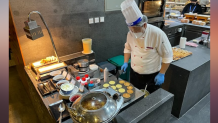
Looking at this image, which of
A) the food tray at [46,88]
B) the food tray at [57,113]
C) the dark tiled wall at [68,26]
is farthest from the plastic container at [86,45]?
the food tray at [57,113]

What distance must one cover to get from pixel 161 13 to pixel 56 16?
9.26 ft

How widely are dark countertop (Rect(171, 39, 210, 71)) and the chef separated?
1.56 ft

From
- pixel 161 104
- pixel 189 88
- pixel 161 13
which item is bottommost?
pixel 189 88

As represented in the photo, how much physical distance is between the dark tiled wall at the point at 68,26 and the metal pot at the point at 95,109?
1.70 metres

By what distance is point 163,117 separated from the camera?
152 centimetres

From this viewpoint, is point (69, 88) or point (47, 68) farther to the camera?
point (47, 68)

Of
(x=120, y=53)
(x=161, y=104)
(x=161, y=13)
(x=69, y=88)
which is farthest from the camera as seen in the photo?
(x=161, y=13)

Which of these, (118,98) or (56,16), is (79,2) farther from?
(118,98)

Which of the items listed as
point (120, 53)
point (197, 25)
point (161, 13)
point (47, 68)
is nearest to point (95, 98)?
point (47, 68)

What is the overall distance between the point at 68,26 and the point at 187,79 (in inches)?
81.5

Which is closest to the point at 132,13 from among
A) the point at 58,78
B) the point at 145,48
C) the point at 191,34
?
the point at 145,48

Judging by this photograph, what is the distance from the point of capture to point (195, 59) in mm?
2451

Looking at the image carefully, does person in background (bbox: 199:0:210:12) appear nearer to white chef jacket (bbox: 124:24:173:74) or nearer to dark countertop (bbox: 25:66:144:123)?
white chef jacket (bbox: 124:24:173:74)

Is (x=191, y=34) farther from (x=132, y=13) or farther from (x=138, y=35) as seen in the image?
(x=132, y=13)
